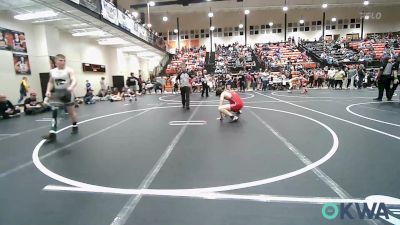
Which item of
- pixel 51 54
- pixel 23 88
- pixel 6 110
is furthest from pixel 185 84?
pixel 51 54

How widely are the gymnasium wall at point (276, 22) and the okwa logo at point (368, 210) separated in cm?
3866

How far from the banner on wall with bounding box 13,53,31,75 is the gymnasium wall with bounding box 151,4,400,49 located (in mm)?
27803

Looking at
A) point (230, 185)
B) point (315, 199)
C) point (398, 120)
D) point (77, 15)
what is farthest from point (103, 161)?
point (77, 15)

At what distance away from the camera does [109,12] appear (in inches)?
579

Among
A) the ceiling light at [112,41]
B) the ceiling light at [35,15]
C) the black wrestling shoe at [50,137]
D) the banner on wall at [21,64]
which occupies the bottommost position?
the black wrestling shoe at [50,137]

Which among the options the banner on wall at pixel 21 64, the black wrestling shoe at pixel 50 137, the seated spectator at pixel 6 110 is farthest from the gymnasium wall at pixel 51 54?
the black wrestling shoe at pixel 50 137

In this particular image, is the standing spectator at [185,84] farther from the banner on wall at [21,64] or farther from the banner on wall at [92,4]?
the banner on wall at [21,64]

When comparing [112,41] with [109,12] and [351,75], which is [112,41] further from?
[351,75]

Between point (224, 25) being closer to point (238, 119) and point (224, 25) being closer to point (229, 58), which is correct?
point (229, 58)

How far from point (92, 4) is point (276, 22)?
32014mm

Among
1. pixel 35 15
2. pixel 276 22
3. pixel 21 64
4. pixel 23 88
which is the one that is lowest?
pixel 23 88

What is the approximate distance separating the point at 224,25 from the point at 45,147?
3838 centimetres

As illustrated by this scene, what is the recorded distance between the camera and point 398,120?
6090mm

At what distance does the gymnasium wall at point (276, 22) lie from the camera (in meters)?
37.3
